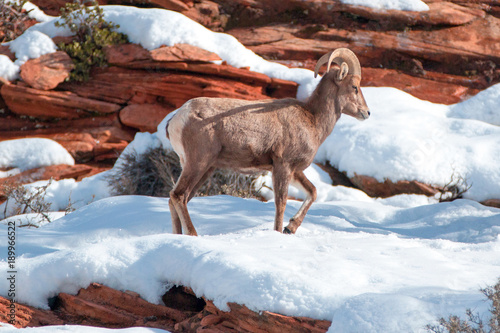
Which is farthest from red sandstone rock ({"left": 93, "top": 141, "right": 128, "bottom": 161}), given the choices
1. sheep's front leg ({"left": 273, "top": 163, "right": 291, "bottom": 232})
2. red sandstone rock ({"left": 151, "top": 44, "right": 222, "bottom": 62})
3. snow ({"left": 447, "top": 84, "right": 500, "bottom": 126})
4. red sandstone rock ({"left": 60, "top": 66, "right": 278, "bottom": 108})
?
snow ({"left": 447, "top": 84, "right": 500, "bottom": 126})

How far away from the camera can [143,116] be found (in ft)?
43.8

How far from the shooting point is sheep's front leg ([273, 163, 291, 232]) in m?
6.39

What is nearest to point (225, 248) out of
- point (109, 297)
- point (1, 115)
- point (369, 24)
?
point (109, 297)

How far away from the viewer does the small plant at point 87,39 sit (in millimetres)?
13383

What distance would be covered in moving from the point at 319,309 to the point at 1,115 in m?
12.0

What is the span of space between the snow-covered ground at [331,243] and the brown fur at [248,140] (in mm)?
486

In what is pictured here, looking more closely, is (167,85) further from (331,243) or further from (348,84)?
(331,243)

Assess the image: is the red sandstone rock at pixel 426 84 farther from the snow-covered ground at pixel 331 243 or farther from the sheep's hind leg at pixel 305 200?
the sheep's hind leg at pixel 305 200

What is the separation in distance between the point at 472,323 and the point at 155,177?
335 inches

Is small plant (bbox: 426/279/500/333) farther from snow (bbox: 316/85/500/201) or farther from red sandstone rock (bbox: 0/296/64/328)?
snow (bbox: 316/85/500/201)

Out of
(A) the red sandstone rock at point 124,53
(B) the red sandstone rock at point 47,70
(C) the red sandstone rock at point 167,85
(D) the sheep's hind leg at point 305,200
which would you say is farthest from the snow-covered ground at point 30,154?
(D) the sheep's hind leg at point 305,200

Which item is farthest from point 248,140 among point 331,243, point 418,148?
→ point 418,148

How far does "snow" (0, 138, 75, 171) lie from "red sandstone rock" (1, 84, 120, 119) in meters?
0.92

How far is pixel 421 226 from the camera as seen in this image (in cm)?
811
